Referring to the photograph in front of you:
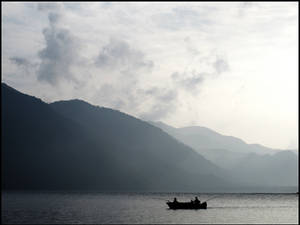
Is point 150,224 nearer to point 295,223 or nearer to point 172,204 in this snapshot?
point 295,223

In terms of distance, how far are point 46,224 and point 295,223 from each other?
55244 mm

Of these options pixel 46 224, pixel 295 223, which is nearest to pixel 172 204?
pixel 295 223

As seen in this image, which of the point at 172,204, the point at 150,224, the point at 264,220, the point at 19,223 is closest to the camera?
the point at 19,223

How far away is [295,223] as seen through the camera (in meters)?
108

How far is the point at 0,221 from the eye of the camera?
328 feet

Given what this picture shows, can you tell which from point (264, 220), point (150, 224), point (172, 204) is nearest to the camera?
point (150, 224)

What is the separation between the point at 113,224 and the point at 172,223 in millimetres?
14215

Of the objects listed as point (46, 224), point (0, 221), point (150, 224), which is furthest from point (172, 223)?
point (0, 221)

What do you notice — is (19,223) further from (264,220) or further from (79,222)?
(264,220)

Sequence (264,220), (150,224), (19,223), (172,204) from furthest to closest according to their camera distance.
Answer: (172,204) → (264,220) → (150,224) → (19,223)

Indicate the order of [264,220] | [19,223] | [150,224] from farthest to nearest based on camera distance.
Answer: [264,220] → [150,224] → [19,223]

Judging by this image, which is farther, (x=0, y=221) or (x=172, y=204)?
(x=172, y=204)

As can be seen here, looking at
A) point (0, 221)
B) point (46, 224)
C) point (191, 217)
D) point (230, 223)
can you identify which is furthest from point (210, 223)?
point (0, 221)

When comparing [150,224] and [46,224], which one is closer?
[46,224]
